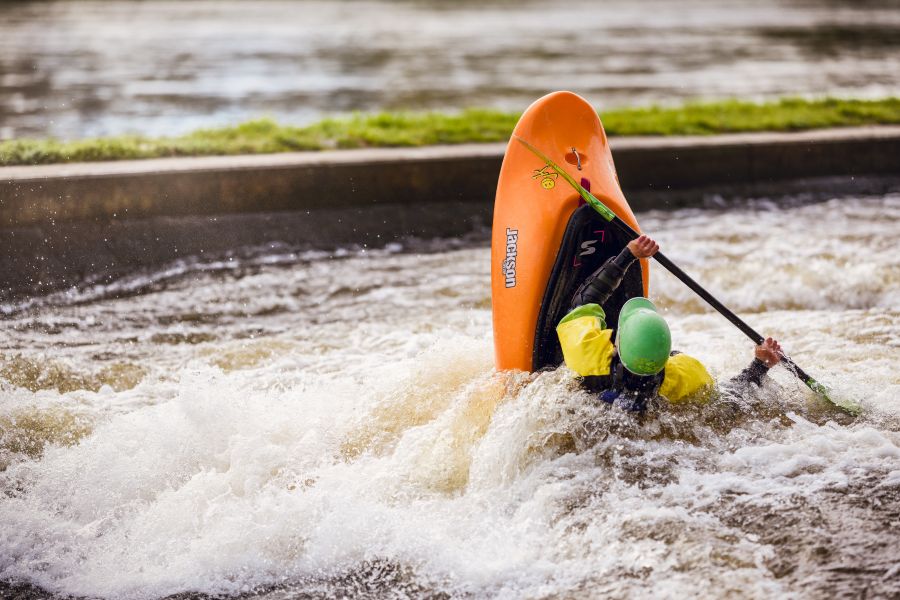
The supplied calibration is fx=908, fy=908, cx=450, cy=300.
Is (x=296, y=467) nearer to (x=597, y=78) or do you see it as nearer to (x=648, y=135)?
(x=648, y=135)

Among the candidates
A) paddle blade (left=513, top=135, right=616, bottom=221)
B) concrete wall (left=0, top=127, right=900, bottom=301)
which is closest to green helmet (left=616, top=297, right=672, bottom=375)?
paddle blade (left=513, top=135, right=616, bottom=221)

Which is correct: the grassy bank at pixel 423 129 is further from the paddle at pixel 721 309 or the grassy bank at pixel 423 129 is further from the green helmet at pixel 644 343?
the green helmet at pixel 644 343

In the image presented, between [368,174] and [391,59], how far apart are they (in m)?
6.48

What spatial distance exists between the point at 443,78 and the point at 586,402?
8053 mm

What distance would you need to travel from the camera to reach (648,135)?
7621 mm

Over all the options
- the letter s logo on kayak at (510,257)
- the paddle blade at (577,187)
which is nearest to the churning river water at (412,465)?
→ the letter s logo on kayak at (510,257)

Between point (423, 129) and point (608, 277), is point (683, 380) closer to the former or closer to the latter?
point (608, 277)

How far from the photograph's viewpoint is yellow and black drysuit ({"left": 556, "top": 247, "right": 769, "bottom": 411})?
377 cm

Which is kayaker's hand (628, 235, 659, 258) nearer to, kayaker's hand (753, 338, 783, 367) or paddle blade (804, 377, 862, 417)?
kayaker's hand (753, 338, 783, 367)

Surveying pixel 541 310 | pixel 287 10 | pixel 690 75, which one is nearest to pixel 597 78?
pixel 690 75

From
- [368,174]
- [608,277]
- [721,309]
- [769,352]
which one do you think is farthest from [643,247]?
[368,174]

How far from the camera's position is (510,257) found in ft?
15.0

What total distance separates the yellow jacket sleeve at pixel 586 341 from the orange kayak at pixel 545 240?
1.00 feet

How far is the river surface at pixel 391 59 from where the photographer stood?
9727 millimetres
